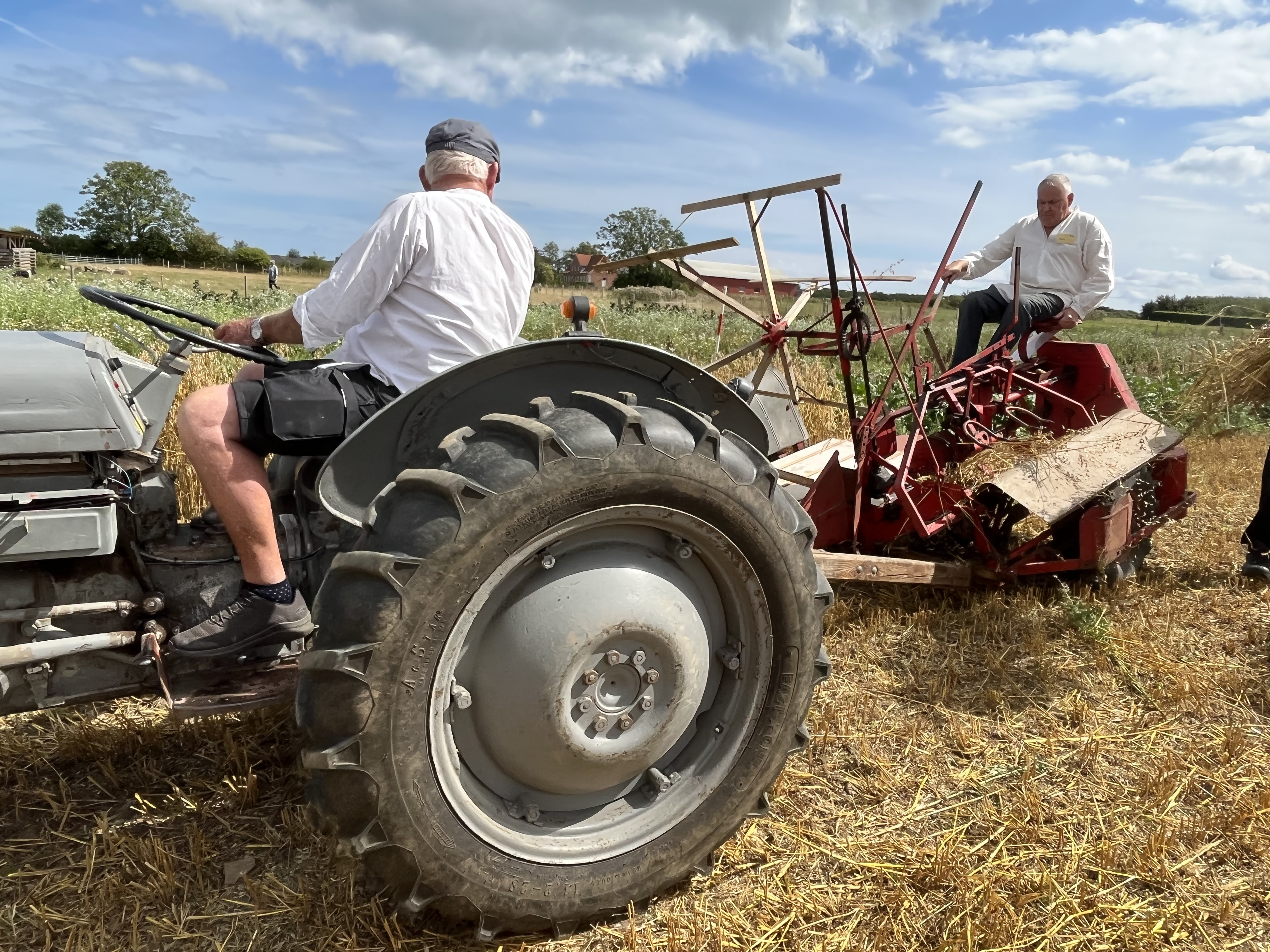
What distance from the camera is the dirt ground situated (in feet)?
6.35


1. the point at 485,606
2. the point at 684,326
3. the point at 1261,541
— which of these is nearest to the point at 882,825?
the point at 485,606

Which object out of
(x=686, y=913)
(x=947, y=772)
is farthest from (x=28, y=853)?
(x=947, y=772)

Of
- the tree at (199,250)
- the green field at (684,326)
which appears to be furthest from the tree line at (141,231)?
the green field at (684,326)

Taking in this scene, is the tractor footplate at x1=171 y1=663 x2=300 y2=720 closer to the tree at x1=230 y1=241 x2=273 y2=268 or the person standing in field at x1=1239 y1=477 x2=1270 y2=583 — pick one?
the person standing in field at x1=1239 y1=477 x2=1270 y2=583

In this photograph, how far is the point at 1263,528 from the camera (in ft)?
13.4

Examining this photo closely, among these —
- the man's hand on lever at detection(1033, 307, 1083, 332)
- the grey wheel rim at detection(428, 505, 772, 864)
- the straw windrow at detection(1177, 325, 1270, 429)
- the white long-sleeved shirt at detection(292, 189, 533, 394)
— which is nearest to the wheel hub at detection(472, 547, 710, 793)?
the grey wheel rim at detection(428, 505, 772, 864)

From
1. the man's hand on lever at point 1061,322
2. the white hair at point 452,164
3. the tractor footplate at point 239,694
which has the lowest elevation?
the tractor footplate at point 239,694

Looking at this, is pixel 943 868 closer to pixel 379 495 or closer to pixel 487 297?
pixel 379 495

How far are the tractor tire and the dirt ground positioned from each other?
0.77ft

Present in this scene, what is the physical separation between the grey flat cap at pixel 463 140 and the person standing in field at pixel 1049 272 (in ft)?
8.87

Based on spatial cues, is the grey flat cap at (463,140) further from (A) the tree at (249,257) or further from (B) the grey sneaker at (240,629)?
(A) the tree at (249,257)

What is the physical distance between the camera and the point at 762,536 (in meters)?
1.90

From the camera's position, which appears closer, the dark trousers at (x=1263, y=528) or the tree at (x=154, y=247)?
the dark trousers at (x=1263, y=528)

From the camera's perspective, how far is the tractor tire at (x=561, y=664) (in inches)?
61.9
